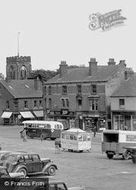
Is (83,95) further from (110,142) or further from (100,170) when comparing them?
(100,170)

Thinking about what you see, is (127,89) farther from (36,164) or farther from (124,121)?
(36,164)

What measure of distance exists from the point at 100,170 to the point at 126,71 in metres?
42.5

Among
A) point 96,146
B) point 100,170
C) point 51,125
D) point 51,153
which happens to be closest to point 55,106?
point 51,125

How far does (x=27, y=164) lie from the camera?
32656 mm

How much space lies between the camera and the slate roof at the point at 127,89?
73.9 m

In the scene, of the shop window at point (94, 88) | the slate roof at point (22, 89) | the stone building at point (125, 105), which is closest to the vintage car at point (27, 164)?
the stone building at point (125, 105)

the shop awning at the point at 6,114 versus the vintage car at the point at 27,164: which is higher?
the shop awning at the point at 6,114

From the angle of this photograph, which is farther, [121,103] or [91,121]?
[91,121]

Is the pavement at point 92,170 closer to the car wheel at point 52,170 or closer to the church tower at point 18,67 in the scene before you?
the car wheel at point 52,170

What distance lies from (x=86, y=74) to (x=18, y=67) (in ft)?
172

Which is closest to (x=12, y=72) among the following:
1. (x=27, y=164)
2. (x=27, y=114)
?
(x=27, y=114)

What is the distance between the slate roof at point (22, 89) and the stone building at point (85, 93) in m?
13.3

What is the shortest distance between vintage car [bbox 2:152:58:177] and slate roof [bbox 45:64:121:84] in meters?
44.8

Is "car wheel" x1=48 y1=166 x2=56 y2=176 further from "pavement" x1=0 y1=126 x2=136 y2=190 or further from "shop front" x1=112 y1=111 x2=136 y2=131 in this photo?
"shop front" x1=112 y1=111 x2=136 y2=131
